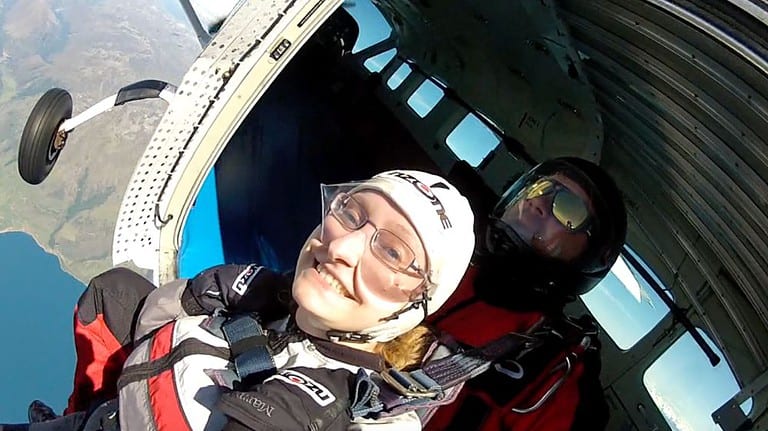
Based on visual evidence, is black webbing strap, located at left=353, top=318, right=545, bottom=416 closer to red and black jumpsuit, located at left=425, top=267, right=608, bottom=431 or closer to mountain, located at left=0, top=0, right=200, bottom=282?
red and black jumpsuit, located at left=425, top=267, right=608, bottom=431

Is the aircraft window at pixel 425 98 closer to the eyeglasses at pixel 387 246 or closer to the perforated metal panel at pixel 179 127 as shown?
the perforated metal panel at pixel 179 127

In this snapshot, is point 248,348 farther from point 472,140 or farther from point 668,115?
point 472,140

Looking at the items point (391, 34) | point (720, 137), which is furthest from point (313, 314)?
point (391, 34)

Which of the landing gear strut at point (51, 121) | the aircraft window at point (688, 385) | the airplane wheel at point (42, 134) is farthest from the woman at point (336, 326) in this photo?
the aircraft window at point (688, 385)

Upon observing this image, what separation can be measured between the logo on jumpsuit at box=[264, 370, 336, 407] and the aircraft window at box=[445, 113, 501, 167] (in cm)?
299

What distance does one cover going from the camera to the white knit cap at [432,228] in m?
1.52

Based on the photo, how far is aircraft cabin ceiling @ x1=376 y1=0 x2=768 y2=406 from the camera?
185 centimetres

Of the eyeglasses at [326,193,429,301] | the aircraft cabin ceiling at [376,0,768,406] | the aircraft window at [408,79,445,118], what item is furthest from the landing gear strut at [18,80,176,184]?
the aircraft window at [408,79,445,118]

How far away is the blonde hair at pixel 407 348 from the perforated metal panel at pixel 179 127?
1095 millimetres

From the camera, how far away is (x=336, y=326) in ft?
5.05

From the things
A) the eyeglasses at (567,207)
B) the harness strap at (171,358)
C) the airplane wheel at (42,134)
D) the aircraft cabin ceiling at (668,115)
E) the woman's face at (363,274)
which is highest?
the aircraft cabin ceiling at (668,115)

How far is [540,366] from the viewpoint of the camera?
2.06 m

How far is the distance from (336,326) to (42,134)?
162cm

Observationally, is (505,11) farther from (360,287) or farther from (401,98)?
(360,287)
